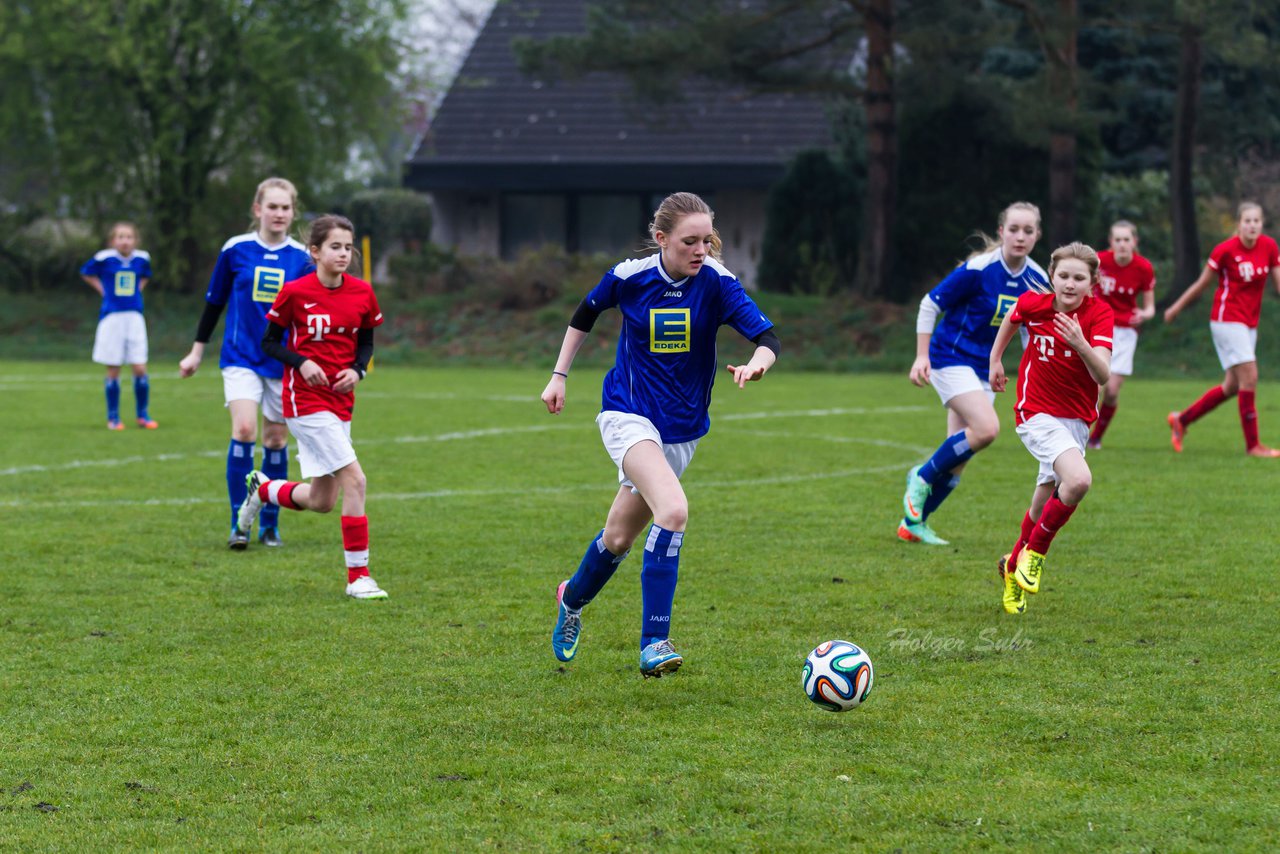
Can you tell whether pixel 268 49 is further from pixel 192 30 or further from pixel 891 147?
pixel 891 147

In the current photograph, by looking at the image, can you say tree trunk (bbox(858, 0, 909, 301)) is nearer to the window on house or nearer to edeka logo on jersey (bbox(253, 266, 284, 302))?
the window on house

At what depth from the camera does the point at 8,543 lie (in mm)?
8898

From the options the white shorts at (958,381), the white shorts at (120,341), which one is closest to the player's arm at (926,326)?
the white shorts at (958,381)

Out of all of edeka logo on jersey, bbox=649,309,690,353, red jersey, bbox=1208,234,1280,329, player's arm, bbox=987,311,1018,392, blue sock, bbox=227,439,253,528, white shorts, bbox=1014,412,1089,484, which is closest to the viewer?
edeka logo on jersey, bbox=649,309,690,353

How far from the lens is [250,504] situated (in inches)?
340

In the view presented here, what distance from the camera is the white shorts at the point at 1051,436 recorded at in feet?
23.3

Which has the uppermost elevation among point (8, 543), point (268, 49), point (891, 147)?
point (268, 49)

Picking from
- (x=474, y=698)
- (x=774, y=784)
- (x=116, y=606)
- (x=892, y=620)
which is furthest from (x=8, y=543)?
(x=774, y=784)

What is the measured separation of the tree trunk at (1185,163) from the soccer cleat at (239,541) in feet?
62.4

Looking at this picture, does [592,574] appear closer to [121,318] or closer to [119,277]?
[121,318]

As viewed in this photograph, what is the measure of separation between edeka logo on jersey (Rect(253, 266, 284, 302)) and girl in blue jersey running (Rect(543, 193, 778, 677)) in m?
3.30

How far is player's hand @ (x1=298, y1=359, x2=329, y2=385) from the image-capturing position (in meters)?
7.46

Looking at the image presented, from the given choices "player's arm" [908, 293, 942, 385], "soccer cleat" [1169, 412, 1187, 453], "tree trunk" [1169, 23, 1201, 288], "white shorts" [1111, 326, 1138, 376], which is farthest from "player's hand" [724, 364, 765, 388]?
"tree trunk" [1169, 23, 1201, 288]

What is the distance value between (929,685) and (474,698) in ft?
5.48
